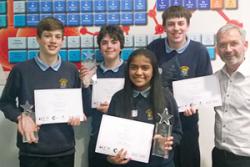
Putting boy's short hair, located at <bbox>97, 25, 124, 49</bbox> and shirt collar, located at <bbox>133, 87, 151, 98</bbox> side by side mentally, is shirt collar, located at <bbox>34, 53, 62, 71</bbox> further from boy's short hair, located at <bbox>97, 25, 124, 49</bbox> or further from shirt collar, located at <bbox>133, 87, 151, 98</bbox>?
shirt collar, located at <bbox>133, 87, 151, 98</bbox>

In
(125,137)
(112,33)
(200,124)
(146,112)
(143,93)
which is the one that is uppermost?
(112,33)

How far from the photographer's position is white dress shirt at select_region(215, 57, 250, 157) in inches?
72.1

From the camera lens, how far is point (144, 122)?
5.78 ft

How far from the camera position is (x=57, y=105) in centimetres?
201

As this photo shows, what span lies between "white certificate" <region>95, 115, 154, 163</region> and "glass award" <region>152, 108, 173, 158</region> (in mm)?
32

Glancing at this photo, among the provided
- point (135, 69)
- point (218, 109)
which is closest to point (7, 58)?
point (135, 69)

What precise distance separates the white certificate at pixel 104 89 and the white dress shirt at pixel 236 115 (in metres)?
0.70

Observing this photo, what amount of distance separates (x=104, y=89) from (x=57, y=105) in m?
0.35

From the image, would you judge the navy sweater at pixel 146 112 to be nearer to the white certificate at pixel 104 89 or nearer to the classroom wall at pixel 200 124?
the white certificate at pixel 104 89

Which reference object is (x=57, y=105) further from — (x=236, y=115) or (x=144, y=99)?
(x=236, y=115)

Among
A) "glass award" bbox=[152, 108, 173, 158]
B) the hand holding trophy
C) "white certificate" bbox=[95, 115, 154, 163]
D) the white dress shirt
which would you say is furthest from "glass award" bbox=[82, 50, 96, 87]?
the white dress shirt

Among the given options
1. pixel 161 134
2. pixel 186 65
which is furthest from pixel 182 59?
pixel 161 134

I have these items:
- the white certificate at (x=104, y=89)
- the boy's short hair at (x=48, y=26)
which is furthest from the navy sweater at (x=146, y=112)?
the boy's short hair at (x=48, y=26)

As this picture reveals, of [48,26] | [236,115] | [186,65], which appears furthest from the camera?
[186,65]
